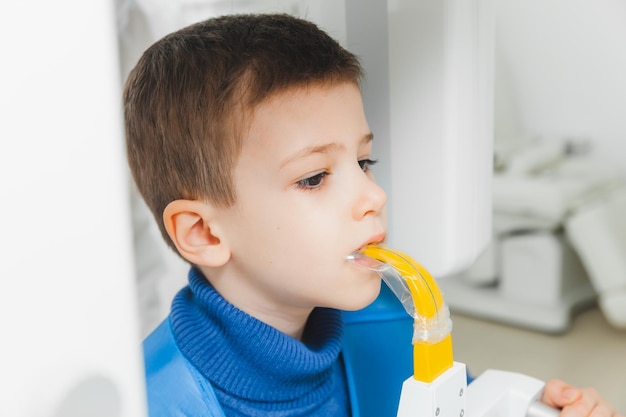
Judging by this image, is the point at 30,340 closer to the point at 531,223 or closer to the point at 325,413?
the point at 325,413

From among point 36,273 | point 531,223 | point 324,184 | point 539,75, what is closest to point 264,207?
point 324,184

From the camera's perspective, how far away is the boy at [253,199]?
515 millimetres

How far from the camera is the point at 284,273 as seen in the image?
542mm

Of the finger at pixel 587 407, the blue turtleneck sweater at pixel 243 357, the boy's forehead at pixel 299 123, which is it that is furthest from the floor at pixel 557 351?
the boy's forehead at pixel 299 123

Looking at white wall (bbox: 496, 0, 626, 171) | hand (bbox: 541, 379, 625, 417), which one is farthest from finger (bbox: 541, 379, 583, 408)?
white wall (bbox: 496, 0, 626, 171)

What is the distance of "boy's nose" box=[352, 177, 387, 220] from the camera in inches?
20.4

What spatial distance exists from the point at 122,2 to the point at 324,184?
0.34 meters

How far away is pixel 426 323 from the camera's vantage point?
0.47 meters

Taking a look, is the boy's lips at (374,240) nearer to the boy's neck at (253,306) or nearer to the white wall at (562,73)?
the boy's neck at (253,306)

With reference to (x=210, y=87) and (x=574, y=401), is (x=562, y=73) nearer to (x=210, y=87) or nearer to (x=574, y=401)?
(x=574, y=401)

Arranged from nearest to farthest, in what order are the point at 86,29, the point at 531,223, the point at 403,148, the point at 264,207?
the point at 86,29 → the point at 264,207 → the point at 403,148 → the point at 531,223

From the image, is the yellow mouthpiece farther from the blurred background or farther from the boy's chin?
the blurred background

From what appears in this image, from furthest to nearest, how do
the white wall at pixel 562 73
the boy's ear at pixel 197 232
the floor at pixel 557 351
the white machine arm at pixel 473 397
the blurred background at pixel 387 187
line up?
1. the white wall at pixel 562 73
2. the floor at pixel 557 351
3. the boy's ear at pixel 197 232
4. the white machine arm at pixel 473 397
5. the blurred background at pixel 387 187

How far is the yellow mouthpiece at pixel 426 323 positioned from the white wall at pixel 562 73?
2.53ft
